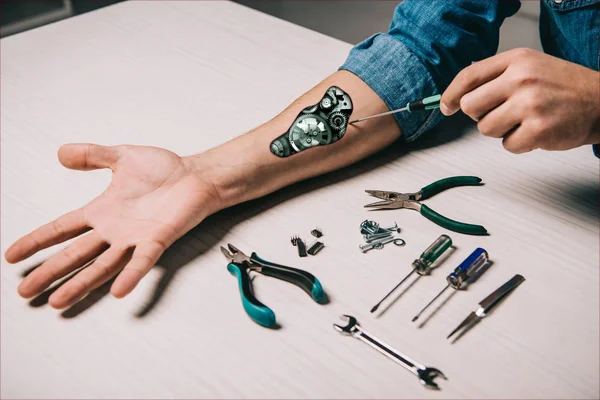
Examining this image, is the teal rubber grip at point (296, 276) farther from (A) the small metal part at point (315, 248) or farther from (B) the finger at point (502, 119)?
(B) the finger at point (502, 119)

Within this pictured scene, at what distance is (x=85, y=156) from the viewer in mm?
851

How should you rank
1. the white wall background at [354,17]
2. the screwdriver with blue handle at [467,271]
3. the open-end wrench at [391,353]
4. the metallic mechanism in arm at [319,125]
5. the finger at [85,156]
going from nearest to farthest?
the open-end wrench at [391,353] → the screwdriver with blue handle at [467,271] → the finger at [85,156] → the metallic mechanism in arm at [319,125] → the white wall background at [354,17]

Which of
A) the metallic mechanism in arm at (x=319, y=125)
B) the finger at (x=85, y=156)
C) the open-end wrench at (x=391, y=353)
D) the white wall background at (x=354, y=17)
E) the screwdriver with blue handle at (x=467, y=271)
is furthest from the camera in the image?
the white wall background at (x=354, y=17)

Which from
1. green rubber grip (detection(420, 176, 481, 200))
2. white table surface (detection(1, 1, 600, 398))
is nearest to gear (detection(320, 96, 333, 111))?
white table surface (detection(1, 1, 600, 398))

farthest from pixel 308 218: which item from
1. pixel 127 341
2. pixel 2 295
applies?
pixel 2 295

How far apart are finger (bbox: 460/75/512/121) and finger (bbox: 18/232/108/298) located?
1.79 ft

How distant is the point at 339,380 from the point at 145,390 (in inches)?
8.4

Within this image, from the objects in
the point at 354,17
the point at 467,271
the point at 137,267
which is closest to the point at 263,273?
the point at 137,267

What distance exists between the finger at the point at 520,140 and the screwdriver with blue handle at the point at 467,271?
0.17 meters

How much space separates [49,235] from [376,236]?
0.45m

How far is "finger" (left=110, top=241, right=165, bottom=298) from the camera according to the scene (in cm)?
72

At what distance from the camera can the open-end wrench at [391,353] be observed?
64 centimetres

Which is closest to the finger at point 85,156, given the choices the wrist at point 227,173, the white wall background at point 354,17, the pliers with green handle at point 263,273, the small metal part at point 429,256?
the wrist at point 227,173

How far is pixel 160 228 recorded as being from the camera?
79 cm
